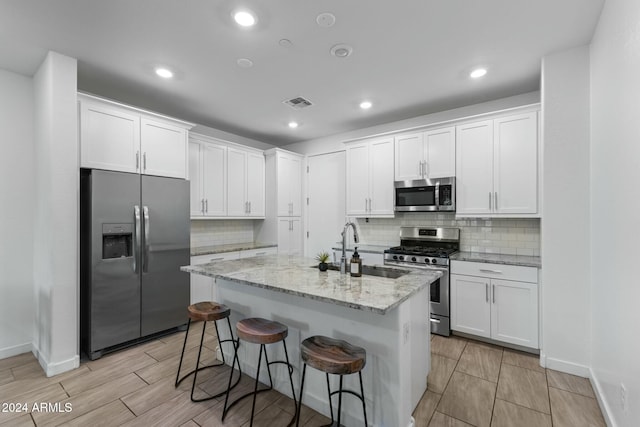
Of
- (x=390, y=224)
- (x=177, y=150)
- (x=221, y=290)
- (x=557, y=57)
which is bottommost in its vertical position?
(x=221, y=290)

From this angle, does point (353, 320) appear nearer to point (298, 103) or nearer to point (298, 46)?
point (298, 46)

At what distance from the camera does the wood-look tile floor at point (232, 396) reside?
1969 mm

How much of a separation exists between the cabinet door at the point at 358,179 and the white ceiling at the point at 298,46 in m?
0.87

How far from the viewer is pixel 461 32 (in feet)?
7.35

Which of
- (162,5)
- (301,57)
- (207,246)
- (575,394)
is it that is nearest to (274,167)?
(207,246)

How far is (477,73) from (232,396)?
3636 mm

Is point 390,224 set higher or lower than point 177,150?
lower

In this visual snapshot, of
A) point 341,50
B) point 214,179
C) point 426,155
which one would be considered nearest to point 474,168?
point 426,155

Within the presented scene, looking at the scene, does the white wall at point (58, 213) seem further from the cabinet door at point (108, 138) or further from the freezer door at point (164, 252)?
the freezer door at point (164, 252)

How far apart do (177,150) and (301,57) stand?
1.92m

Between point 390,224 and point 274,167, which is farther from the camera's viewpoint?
point 274,167

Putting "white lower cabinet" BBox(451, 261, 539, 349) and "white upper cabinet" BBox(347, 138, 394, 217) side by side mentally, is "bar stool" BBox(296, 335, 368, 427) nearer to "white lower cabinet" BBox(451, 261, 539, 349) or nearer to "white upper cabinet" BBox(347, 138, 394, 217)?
"white lower cabinet" BBox(451, 261, 539, 349)

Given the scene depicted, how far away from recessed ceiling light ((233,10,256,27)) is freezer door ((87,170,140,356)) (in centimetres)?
192

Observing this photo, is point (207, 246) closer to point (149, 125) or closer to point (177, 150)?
point (177, 150)
